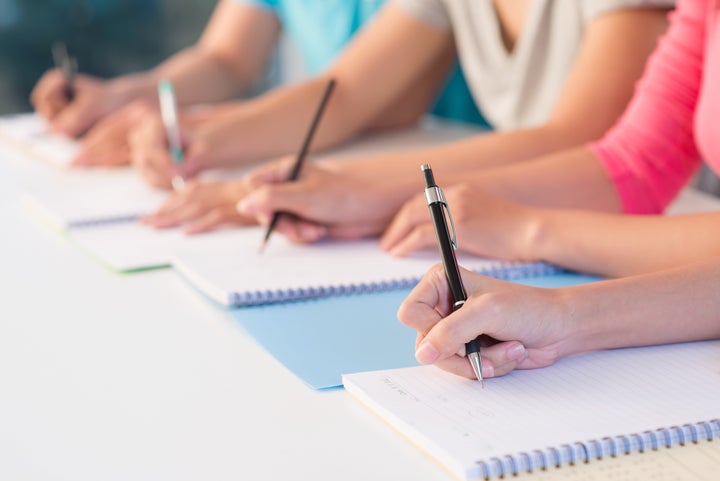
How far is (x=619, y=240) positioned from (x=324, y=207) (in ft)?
1.03

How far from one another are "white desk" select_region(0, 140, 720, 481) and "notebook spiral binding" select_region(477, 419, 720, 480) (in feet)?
0.04

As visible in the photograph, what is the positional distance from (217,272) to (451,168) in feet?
1.17

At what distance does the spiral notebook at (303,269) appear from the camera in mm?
910

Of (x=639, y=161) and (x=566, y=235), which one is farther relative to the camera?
(x=639, y=161)

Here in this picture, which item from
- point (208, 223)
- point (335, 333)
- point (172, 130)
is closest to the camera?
point (335, 333)

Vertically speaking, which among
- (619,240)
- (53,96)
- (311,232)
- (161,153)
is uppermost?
(53,96)

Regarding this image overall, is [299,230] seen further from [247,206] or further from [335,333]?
[335,333]

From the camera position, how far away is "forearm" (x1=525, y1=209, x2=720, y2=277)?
875mm

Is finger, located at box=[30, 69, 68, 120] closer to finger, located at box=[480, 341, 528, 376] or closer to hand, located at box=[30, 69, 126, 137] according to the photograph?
hand, located at box=[30, 69, 126, 137]

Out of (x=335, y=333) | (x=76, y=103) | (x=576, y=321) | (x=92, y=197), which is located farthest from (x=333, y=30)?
(x=576, y=321)

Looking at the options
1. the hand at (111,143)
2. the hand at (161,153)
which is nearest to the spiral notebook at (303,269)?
the hand at (161,153)

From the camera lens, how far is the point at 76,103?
1.86 meters

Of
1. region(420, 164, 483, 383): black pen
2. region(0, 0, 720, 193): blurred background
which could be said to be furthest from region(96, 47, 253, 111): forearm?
region(420, 164, 483, 383): black pen

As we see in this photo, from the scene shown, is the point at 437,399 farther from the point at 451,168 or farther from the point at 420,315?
the point at 451,168
